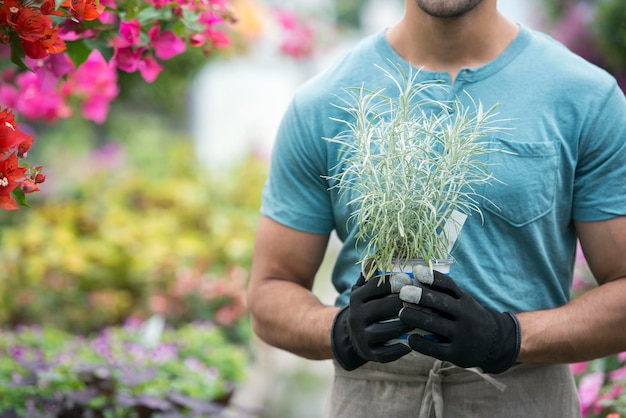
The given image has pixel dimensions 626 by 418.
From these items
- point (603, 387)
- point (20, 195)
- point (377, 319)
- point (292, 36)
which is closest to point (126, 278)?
point (603, 387)

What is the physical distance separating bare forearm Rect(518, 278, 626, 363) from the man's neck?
0.58 meters

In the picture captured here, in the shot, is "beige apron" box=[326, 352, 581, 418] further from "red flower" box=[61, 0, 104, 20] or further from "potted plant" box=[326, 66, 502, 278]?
"red flower" box=[61, 0, 104, 20]

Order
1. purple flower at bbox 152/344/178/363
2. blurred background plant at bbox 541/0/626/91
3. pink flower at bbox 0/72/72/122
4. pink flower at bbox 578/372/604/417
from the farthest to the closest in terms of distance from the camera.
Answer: blurred background plant at bbox 541/0/626/91 < purple flower at bbox 152/344/178/363 < pink flower at bbox 0/72/72/122 < pink flower at bbox 578/372/604/417

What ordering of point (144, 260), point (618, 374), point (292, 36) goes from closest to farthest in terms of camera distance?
point (618, 374)
point (144, 260)
point (292, 36)

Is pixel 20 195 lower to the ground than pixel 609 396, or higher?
higher

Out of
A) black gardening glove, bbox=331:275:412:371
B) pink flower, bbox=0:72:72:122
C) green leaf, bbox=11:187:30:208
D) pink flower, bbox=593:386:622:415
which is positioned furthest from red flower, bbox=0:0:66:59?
pink flower, bbox=593:386:622:415

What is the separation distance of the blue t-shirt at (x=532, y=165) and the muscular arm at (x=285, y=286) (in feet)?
0.41

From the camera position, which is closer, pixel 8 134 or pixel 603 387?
pixel 8 134

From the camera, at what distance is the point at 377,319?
1680mm

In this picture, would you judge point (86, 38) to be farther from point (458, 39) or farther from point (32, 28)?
point (458, 39)

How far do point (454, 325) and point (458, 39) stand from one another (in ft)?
2.37

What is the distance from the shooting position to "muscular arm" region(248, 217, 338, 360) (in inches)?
80.0

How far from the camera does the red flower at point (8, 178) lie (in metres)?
1.65

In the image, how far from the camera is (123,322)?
5039mm
